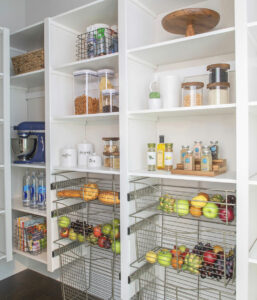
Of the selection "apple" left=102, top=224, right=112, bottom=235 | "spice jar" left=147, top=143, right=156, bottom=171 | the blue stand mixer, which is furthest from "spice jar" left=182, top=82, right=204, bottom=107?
the blue stand mixer

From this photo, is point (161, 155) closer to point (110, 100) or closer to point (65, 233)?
point (110, 100)

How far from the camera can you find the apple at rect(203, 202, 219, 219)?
150cm

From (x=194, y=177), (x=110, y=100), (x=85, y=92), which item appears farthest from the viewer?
(x=85, y=92)

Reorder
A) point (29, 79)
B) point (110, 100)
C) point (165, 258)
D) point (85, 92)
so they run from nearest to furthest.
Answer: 1. point (165, 258)
2. point (110, 100)
3. point (85, 92)
4. point (29, 79)

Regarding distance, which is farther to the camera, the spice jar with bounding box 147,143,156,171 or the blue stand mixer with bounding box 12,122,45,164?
the blue stand mixer with bounding box 12,122,45,164

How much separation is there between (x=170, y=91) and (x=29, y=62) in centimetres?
122

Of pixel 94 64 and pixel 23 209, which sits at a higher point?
pixel 94 64

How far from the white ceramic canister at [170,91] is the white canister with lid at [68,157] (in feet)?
2.50

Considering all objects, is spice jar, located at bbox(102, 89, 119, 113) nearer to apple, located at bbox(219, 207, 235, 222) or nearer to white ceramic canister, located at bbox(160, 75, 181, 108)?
white ceramic canister, located at bbox(160, 75, 181, 108)

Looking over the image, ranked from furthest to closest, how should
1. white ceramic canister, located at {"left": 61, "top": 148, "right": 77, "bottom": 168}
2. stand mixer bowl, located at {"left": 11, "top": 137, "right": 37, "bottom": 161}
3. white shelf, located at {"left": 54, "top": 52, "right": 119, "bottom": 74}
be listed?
stand mixer bowl, located at {"left": 11, "top": 137, "right": 37, "bottom": 161}
white ceramic canister, located at {"left": 61, "top": 148, "right": 77, "bottom": 168}
white shelf, located at {"left": 54, "top": 52, "right": 119, "bottom": 74}

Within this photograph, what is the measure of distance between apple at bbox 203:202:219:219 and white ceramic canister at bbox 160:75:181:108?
1.93ft

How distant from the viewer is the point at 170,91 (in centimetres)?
167

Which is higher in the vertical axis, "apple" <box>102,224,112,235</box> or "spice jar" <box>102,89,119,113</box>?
"spice jar" <box>102,89,119,113</box>

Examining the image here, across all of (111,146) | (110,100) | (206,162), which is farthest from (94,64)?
(206,162)
